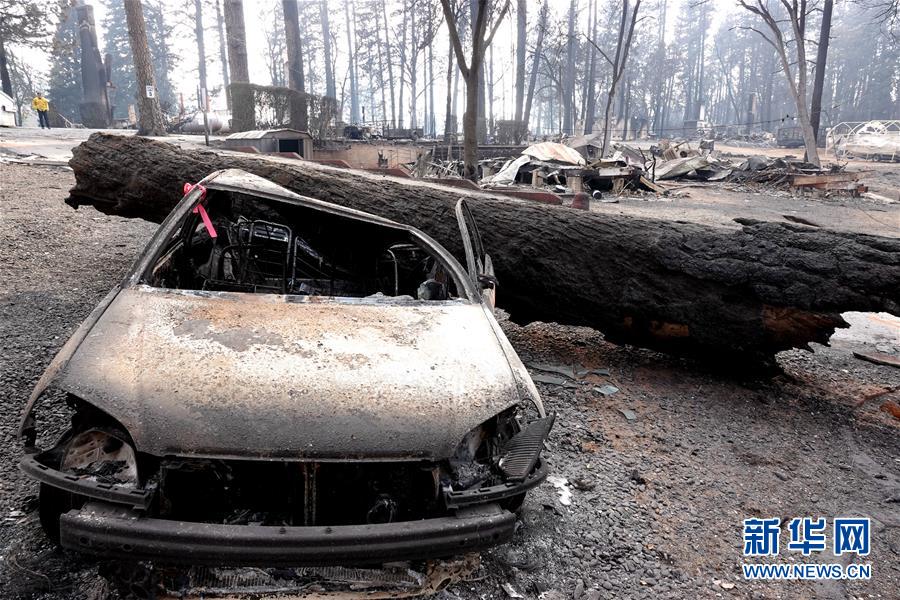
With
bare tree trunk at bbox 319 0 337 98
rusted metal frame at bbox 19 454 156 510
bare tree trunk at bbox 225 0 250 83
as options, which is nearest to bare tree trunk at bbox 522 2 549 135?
bare tree trunk at bbox 225 0 250 83

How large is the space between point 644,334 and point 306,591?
369 cm

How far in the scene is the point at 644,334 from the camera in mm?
4895

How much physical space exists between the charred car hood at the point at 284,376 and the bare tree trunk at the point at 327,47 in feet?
149

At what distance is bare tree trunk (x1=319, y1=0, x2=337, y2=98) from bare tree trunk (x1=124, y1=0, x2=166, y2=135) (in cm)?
2787

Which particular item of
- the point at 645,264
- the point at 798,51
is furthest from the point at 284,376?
the point at 798,51

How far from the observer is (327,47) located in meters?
48.8

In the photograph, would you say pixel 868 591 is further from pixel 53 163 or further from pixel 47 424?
pixel 53 163

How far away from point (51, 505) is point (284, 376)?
3.34ft

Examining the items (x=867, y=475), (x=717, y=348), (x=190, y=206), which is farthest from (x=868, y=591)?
(x=190, y=206)

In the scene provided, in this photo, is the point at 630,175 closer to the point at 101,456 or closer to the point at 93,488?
the point at 101,456

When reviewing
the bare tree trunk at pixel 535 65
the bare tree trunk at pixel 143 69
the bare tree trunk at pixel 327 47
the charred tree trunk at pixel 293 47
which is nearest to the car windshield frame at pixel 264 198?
the bare tree trunk at pixel 143 69

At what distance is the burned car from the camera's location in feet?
6.18

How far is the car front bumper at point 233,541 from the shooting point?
5.92ft

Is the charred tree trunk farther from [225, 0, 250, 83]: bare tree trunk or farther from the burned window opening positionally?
the burned window opening
